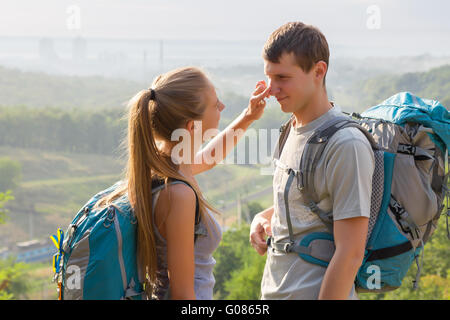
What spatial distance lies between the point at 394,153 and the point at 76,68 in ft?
345

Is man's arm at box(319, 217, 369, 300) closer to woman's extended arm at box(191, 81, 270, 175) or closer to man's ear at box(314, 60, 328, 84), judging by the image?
man's ear at box(314, 60, 328, 84)

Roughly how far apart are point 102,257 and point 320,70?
4.17 feet

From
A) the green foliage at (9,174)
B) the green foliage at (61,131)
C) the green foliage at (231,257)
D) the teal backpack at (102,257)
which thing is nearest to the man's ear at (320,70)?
the teal backpack at (102,257)

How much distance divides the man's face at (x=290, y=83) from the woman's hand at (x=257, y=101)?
109 millimetres

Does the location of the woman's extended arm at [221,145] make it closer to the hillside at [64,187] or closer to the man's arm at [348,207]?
the man's arm at [348,207]

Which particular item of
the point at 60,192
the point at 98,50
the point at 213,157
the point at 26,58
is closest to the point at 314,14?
the point at 98,50

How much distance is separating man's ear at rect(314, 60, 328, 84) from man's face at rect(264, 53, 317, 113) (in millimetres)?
19

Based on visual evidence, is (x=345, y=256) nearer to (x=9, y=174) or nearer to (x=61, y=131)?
(x=9, y=174)

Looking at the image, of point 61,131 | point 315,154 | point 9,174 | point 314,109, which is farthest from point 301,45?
point 61,131

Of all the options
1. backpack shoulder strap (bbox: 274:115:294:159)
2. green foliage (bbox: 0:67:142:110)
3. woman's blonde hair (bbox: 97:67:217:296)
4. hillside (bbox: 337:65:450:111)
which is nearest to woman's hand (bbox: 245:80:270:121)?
backpack shoulder strap (bbox: 274:115:294:159)

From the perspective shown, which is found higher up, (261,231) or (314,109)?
(314,109)

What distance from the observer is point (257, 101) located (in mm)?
2701

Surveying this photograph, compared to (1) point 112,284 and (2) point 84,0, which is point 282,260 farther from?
(2) point 84,0

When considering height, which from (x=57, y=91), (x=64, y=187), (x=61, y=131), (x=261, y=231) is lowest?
(x=64, y=187)
